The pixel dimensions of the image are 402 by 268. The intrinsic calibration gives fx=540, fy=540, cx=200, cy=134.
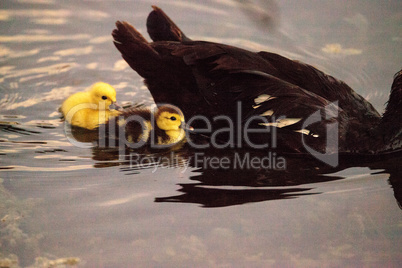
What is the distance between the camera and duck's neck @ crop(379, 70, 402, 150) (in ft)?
11.9

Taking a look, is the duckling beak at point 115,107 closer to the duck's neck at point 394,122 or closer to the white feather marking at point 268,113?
the white feather marking at point 268,113

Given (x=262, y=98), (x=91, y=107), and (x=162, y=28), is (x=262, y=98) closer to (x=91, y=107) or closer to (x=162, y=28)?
(x=162, y=28)

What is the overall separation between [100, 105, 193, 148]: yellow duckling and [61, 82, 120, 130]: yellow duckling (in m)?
0.15

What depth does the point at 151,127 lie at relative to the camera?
12.7 ft

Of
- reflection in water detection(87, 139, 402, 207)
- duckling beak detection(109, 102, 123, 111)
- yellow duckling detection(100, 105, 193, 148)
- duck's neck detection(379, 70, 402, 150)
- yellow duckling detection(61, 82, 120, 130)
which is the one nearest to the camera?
reflection in water detection(87, 139, 402, 207)

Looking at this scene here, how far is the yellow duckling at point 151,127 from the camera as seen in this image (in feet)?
12.5

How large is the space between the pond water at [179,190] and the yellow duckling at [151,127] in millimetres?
189

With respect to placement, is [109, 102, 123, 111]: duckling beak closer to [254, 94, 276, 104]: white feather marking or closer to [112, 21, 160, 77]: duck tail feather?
[112, 21, 160, 77]: duck tail feather

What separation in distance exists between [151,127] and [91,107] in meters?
0.55

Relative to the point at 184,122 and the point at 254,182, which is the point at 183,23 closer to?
the point at 184,122

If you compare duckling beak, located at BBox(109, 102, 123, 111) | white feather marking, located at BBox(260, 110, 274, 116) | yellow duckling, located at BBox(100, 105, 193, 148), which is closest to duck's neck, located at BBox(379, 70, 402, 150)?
white feather marking, located at BBox(260, 110, 274, 116)

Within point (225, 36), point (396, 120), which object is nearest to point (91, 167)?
Result: point (396, 120)

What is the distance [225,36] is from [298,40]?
71cm

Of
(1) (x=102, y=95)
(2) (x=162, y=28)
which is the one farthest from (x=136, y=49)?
(1) (x=102, y=95)
